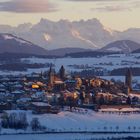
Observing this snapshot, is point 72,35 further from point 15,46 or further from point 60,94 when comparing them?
point 60,94

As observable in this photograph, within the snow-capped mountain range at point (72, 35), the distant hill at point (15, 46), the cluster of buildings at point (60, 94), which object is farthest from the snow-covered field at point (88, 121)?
the snow-capped mountain range at point (72, 35)

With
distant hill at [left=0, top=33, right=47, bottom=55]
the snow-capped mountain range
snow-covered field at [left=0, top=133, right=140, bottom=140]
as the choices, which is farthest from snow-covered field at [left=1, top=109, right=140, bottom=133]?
the snow-capped mountain range

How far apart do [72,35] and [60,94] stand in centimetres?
13845

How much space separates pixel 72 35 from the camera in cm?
17688

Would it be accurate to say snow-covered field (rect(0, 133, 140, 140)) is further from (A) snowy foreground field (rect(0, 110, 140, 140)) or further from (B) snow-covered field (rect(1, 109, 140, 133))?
(B) snow-covered field (rect(1, 109, 140, 133))

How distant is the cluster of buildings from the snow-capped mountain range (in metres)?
121

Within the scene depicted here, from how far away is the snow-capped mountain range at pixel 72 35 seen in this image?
17024 cm

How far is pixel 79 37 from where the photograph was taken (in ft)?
593

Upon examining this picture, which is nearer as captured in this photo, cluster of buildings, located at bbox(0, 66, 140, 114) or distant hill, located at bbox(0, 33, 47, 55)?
cluster of buildings, located at bbox(0, 66, 140, 114)

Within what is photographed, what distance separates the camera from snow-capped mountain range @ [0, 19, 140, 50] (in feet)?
559

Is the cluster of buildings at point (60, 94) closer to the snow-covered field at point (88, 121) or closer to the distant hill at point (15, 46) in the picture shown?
the snow-covered field at point (88, 121)

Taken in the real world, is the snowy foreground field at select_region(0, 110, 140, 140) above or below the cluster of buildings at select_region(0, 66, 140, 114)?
below

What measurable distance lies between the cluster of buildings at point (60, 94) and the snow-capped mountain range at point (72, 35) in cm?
12074

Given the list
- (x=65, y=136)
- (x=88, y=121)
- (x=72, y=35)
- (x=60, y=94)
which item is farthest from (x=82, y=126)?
(x=72, y=35)
